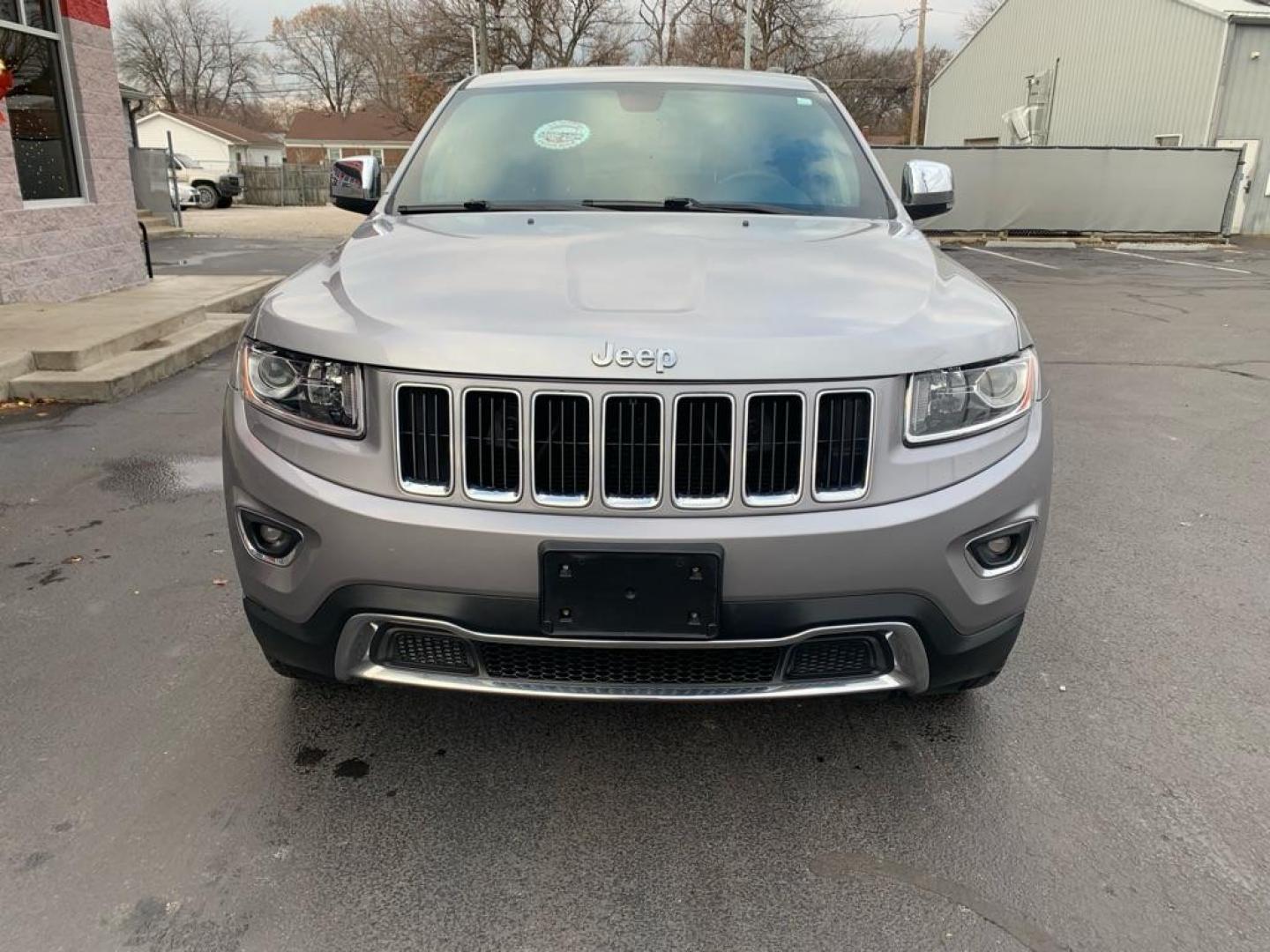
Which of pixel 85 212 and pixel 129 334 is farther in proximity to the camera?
pixel 85 212

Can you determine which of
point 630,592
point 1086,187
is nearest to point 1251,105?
point 1086,187

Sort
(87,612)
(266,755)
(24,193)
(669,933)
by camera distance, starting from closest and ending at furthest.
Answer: (669,933) < (266,755) < (87,612) < (24,193)

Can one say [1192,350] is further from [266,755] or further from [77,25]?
[77,25]

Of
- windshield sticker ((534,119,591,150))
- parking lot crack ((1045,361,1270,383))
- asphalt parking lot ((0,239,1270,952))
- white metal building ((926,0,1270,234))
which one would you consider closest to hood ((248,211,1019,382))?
windshield sticker ((534,119,591,150))

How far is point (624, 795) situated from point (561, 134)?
7.77 feet

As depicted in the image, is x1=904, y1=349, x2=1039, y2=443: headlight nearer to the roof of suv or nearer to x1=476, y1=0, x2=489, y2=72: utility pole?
the roof of suv

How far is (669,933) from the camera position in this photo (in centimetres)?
203

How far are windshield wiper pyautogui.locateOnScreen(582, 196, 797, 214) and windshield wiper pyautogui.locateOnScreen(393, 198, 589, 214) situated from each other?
0.24ft

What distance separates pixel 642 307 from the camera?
216 cm

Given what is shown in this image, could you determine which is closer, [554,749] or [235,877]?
[235,877]

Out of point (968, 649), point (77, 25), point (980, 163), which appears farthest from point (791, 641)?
point (980, 163)

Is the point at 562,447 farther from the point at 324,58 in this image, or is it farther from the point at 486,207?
the point at 324,58

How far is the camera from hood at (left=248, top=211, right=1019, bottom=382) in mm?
2039

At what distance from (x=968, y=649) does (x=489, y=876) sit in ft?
4.02
